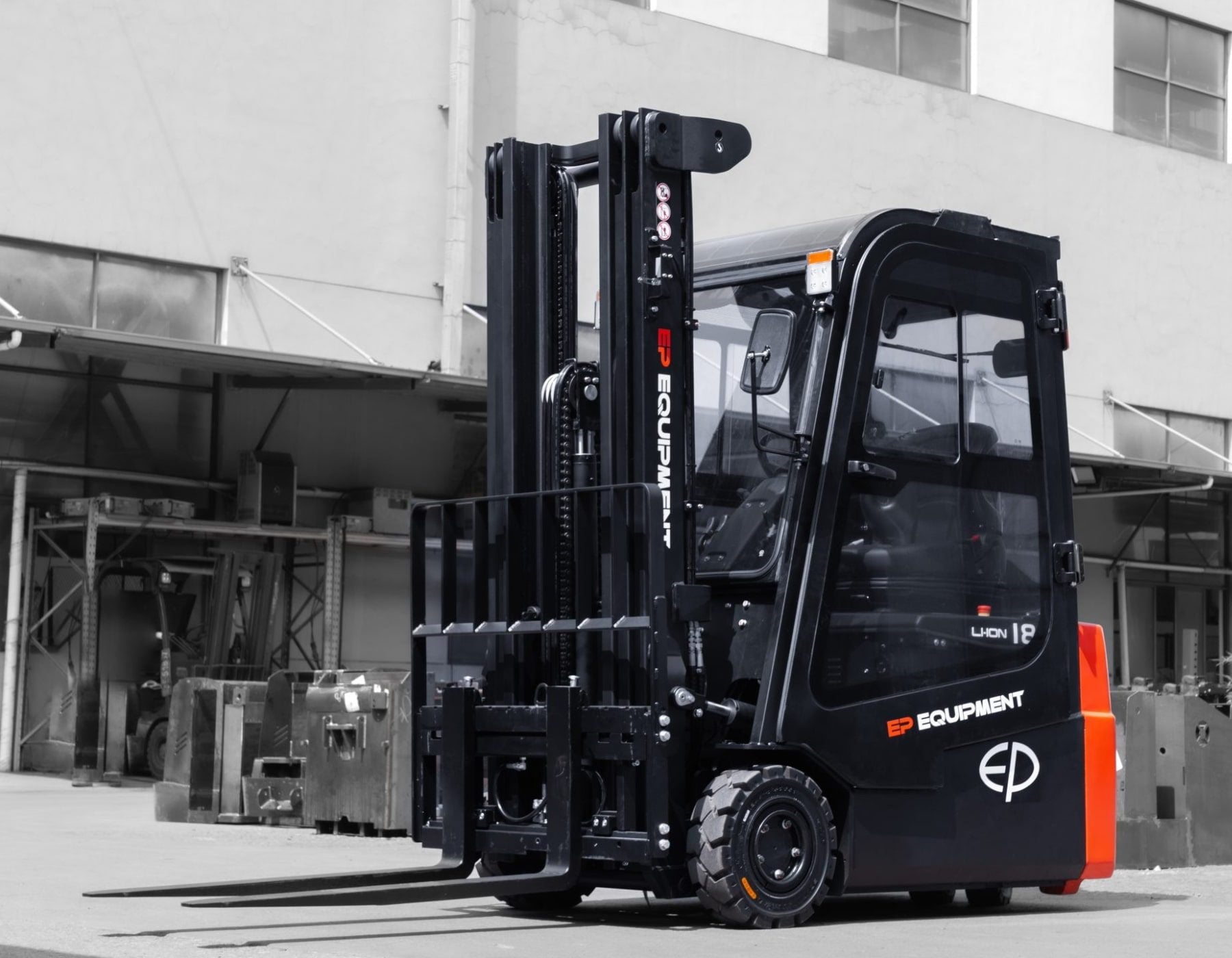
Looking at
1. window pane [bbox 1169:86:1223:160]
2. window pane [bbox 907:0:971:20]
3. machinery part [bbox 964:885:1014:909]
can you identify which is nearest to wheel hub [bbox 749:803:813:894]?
machinery part [bbox 964:885:1014:909]

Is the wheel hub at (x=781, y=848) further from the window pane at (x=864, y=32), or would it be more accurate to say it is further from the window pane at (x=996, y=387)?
the window pane at (x=864, y=32)

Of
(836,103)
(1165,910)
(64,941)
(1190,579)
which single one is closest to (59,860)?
(64,941)

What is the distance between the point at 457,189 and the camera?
2153 centimetres

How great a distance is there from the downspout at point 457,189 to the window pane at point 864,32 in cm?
606

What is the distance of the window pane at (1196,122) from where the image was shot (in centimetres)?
3028

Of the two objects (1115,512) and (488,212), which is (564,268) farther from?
(1115,512)

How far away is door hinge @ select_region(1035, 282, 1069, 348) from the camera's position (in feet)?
27.4

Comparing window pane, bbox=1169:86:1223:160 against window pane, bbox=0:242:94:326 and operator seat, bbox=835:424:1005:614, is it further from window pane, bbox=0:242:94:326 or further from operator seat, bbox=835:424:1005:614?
operator seat, bbox=835:424:1005:614

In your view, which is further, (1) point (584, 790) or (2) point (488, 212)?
(2) point (488, 212)

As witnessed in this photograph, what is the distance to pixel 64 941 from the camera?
6.94 metres

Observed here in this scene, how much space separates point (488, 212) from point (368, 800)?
6.36 metres

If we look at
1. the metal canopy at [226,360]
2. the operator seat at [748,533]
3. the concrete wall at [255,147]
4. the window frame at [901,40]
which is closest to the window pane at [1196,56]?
the window frame at [901,40]

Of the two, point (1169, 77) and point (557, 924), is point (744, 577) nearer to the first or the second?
point (557, 924)

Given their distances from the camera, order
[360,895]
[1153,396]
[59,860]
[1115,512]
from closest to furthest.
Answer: [360,895] → [59,860] → [1153,396] → [1115,512]
